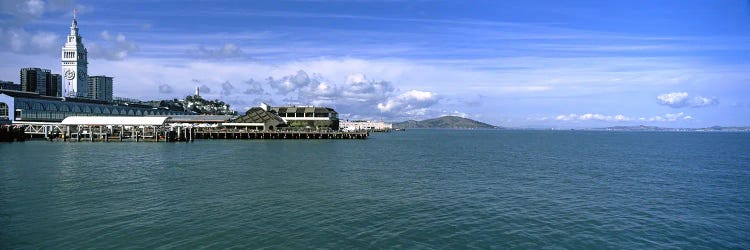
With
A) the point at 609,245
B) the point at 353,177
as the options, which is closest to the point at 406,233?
the point at 609,245

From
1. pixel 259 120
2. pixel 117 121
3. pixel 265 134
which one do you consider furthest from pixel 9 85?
pixel 265 134

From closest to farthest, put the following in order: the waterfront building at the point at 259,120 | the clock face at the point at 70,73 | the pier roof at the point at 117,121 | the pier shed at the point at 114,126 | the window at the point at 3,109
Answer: the pier shed at the point at 114,126 < the pier roof at the point at 117,121 < the window at the point at 3,109 < the waterfront building at the point at 259,120 < the clock face at the point at 70,73

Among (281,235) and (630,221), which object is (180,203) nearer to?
(281,235)

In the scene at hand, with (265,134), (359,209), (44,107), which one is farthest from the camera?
(44,107)

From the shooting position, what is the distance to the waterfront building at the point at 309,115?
127 meters

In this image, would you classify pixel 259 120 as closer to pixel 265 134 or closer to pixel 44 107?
pixel 265 134

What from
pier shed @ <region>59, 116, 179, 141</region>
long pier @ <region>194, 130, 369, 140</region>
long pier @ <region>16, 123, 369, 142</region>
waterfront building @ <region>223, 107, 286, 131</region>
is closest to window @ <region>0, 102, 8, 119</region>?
long pier @ <region>16, 123, 369, 142</region>

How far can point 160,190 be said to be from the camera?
90.7 ft

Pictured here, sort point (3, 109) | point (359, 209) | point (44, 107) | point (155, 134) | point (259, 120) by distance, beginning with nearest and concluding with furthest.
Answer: point (359, 209) → point (155, 134) → point (3, 109) → point (44, 107) → point (259, 120)

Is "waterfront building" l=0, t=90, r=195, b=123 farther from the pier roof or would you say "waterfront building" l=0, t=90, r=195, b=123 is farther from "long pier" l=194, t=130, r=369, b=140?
"long pier" l=194, t=130, r=369, b=140

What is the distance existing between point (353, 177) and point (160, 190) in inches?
512

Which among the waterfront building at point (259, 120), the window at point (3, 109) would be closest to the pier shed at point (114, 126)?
the window at point (3, 109)

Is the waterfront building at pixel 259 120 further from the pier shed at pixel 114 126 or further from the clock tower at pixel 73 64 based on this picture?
the clock tower at pixel 73 64

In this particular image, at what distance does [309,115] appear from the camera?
12875 cm
